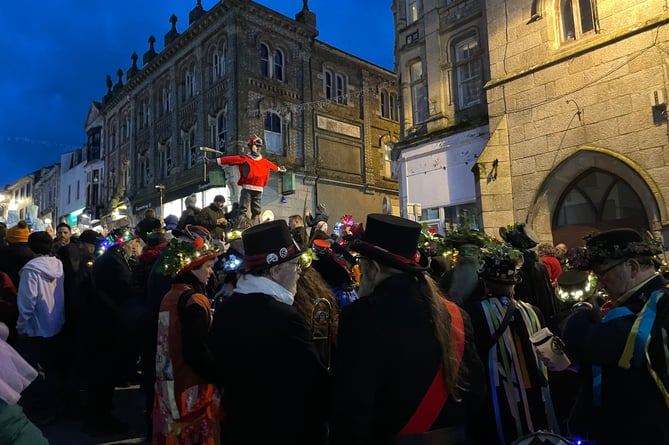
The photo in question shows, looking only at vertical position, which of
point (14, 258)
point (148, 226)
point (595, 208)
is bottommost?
point (14, 258)

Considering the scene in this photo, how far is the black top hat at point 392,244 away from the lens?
2.15 m

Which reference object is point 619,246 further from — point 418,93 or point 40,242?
point 418,93

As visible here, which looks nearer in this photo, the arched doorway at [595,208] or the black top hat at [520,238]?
the black top hat at [520,238]

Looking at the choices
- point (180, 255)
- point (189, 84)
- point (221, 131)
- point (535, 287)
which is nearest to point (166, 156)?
point (189, 84)

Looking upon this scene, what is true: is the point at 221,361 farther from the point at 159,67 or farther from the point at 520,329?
the point at 159,67

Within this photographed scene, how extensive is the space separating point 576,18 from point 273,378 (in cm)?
1296

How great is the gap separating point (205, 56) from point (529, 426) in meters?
24.7

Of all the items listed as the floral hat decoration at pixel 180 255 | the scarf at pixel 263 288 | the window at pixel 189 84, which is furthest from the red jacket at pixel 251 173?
the window at pixel 189 84

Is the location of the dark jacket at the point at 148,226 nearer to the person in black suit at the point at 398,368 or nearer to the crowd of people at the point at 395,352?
the crowd of people at the point at 395,352

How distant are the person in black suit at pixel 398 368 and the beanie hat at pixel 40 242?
4.93 m

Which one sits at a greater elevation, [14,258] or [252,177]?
[252,177]

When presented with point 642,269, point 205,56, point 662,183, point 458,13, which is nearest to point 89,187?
point 205,56

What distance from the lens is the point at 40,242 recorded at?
5.43 metres

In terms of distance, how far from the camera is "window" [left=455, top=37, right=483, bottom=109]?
576 inches
